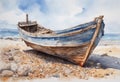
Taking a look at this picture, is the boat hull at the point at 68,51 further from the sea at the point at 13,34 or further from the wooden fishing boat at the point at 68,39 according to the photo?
the sea at the point at 13,34

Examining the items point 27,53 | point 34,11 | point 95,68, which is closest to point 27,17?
point 34,11

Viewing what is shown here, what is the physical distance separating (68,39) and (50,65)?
0.78 feet

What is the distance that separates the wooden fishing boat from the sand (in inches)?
1.9

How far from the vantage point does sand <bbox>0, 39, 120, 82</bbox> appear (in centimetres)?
224

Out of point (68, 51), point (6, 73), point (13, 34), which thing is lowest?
point (6, 73)

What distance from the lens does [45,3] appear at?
7.70ft

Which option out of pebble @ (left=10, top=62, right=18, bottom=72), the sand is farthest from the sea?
pebble @ (left=10, top=62, right=18, bottom=72)

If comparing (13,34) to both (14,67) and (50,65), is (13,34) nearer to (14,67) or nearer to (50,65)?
(14,67)

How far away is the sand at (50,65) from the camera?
2236 millimetres

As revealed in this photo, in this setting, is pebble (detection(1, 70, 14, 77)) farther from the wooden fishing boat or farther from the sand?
the wooden fishing boat

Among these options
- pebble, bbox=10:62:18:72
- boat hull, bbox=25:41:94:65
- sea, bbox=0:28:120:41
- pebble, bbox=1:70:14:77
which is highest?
sea, bbox=0:28:120:41

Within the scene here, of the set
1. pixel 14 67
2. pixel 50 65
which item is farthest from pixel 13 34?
pixel 50 65

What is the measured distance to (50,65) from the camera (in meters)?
2.30

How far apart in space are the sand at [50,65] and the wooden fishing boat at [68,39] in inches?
1.9
